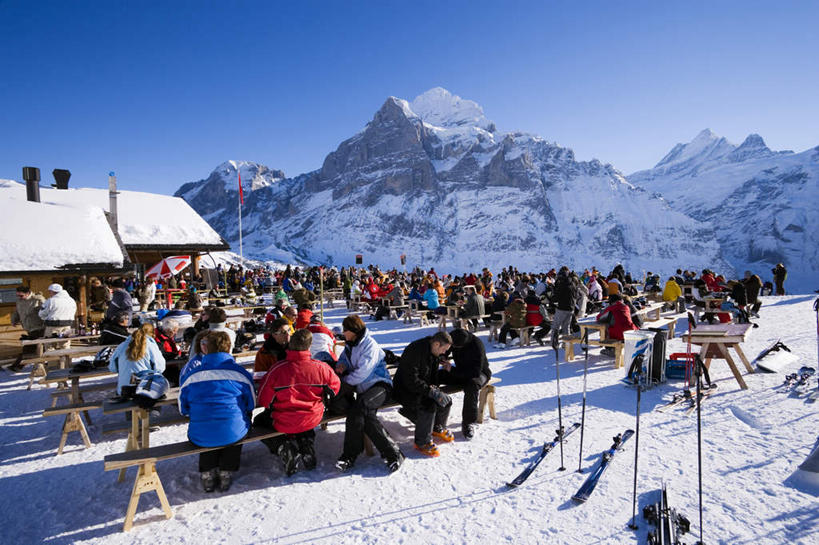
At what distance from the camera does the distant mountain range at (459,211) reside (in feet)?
310

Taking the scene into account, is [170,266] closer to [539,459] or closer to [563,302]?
[563,302]

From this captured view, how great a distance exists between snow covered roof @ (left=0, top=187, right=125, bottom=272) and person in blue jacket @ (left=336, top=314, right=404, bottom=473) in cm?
968

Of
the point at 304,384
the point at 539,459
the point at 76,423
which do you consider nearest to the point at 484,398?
the point at 539,459

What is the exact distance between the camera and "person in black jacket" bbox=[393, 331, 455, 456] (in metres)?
4.09

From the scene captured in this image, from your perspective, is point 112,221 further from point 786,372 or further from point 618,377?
point 786,372

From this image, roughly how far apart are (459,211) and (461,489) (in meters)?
104

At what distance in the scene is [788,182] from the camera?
151m

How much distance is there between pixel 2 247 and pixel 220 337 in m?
10.5

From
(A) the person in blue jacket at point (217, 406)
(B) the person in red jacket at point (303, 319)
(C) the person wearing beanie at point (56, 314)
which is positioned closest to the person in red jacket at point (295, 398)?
(A) the person in blue jacket at point (217, 406)

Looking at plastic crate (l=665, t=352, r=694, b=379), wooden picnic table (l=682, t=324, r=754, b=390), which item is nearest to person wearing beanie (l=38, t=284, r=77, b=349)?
plastic crate (l=665, t=352, r=694, b=379)

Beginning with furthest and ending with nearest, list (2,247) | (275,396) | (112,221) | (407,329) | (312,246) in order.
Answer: (312,246) < (112,221) < (407,329) < (2,247) < (275,396)

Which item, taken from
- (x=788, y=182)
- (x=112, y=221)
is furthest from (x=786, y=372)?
(x=788, y=182)

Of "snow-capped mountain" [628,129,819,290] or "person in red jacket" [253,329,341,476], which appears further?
"snow-capped mountain" [628,129,819,290]

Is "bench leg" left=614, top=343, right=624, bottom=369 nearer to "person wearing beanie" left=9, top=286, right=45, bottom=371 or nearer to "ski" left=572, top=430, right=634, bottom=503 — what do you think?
"ski" left=572, top=430, right=634, bottom=503
